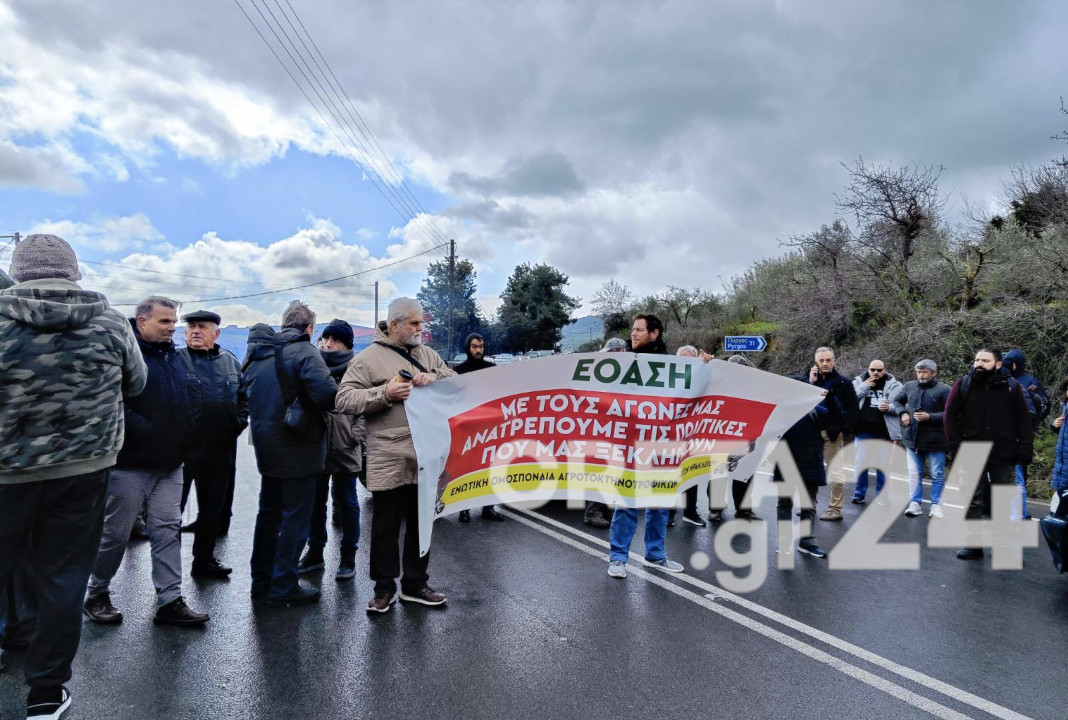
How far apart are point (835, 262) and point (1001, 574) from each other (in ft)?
62.0

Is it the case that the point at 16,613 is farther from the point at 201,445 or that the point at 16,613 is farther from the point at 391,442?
the point at 391,442

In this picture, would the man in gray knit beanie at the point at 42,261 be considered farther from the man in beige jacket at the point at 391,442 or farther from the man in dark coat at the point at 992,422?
the man in dark coat at the point at 992,422

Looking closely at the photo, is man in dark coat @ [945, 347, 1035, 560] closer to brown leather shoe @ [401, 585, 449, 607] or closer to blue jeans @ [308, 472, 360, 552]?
brown leather shoe @ [401, 585, 449, 607]

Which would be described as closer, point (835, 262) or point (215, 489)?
point (215, 489)

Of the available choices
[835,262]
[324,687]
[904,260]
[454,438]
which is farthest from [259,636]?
[835,262]

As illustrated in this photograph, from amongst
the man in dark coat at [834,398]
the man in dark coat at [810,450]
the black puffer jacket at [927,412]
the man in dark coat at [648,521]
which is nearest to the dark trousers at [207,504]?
the man in dark coat at [648,521]

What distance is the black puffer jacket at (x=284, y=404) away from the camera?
4402mm

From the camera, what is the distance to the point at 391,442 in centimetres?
438

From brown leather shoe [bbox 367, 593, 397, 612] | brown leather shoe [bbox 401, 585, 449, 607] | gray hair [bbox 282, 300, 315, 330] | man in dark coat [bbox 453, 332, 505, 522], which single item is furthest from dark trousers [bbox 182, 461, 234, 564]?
man in dark coat [bbox 453, 332, 505, 522]

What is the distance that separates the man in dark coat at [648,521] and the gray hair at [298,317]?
2463 millimetres

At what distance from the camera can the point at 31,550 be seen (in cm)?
313

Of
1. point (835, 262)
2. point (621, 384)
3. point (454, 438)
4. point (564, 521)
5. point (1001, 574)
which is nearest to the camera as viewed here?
point (454, 438)

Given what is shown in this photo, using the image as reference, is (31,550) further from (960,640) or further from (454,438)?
(960,640)

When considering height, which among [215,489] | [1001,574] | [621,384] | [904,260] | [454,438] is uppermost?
[904,260]
